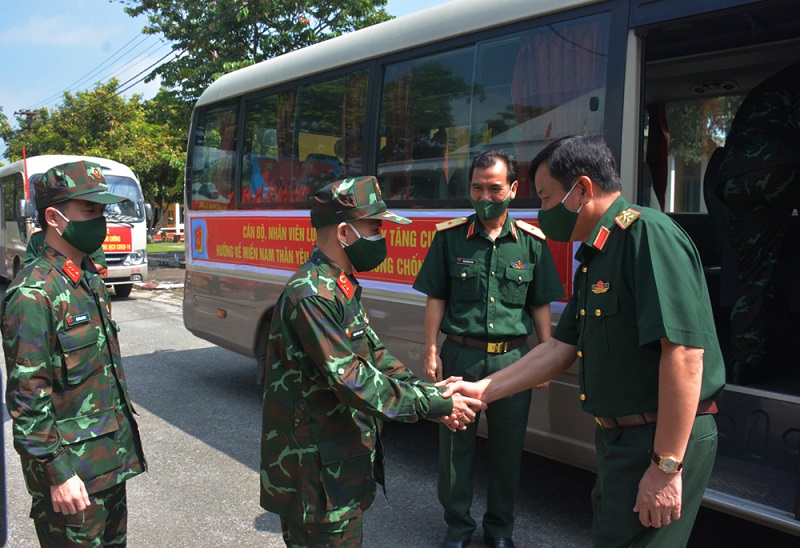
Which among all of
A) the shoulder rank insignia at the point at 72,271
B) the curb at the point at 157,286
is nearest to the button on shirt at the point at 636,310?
the shoulder rank insignia at the point at 72,271

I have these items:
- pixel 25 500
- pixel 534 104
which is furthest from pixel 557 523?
pixel 25 500

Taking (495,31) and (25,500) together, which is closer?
(495,31)

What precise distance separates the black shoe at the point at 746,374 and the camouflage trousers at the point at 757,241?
3 centimetres

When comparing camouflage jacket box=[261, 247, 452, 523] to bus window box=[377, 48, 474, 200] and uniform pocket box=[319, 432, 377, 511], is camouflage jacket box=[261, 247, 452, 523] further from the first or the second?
bus window box=[377, 48, 474, 200]

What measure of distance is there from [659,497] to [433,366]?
176 cm

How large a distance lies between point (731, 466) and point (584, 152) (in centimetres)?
209

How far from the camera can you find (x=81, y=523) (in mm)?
2383

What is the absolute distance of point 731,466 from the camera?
10.7 feet

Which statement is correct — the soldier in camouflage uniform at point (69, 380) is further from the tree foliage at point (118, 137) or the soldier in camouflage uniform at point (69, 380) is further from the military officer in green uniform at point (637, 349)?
the tree foliage at point (118, 137)

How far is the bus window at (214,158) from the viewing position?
6023 millimetres

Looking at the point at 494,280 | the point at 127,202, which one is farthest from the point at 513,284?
the point at 127,202

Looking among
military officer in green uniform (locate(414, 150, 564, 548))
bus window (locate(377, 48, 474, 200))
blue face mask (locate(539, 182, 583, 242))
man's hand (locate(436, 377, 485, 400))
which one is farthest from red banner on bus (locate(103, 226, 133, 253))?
blue face mask (locate(539, 182, 583, 242))

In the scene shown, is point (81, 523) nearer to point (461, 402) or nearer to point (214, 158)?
point (461, 402)

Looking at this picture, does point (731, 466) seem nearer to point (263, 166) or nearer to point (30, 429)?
point (30, 429)
